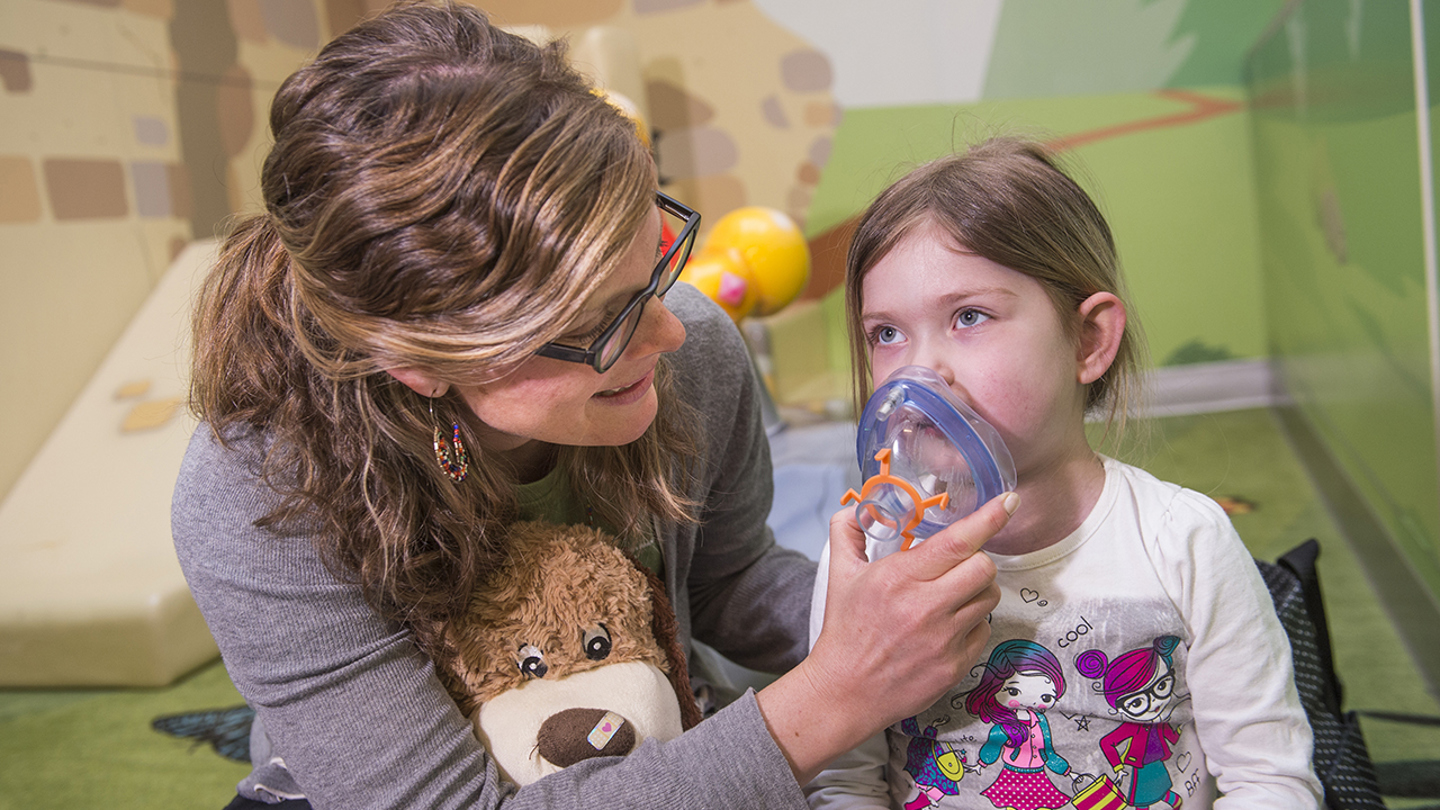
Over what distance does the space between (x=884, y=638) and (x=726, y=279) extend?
5.57ft

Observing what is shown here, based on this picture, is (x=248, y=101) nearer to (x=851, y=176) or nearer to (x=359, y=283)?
(x=851, y=176)

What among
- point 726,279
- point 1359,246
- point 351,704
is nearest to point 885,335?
point 351,704

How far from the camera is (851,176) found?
389 centimetres

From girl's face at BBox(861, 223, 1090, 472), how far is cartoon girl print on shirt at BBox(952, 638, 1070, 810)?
17 centimetres

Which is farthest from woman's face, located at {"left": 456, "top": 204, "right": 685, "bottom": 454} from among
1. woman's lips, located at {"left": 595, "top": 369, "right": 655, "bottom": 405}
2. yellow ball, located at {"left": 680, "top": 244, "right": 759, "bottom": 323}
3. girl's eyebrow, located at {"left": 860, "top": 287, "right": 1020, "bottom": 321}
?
yellow ball, located at {"left": 680, "top": 244, "right": 759, "bottom": 323}

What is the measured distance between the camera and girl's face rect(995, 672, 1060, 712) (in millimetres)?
852

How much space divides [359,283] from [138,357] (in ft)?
8.96

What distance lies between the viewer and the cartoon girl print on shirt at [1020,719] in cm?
85

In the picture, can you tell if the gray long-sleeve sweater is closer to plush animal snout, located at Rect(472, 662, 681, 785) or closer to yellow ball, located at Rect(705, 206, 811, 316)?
plush animal snout, located at Rect(472, 662, 681, 785)

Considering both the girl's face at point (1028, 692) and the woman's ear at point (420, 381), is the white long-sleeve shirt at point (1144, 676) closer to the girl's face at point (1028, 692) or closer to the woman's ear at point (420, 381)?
the girl's face at point (1028, 692)

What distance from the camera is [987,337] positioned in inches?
32.5

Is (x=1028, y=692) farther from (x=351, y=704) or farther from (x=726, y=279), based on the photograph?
(x=726, y=279)

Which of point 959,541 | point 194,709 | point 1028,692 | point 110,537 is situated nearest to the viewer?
point 959,541

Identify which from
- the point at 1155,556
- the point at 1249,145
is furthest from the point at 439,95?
the point at 1249,145
